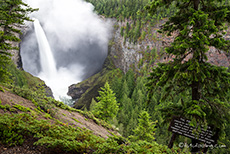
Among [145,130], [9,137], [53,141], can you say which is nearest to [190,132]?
[53,141]

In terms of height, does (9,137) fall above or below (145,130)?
above

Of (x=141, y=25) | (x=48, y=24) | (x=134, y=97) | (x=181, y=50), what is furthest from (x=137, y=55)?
(x=48, y=24)

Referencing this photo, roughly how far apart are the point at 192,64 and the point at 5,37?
16.6 m

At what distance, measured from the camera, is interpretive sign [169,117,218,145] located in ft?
17.5

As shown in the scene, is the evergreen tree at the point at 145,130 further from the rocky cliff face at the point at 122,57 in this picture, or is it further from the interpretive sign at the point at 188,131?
the rocky cliff face at the point at 122,57

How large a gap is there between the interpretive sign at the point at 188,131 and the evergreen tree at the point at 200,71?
0.28 m

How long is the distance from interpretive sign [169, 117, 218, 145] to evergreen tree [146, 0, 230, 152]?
0.92 ft

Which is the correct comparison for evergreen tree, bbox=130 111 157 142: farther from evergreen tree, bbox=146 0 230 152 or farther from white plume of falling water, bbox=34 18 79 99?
white plume of falling water, bbox=34 18 79 99

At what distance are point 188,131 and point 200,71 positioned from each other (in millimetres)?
2286

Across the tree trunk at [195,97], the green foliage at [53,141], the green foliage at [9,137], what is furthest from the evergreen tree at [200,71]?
the green foliage at [9,137]

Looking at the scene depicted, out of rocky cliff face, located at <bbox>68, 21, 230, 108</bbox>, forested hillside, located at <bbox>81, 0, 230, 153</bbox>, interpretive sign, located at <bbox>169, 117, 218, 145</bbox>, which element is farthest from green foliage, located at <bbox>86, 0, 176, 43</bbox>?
interpretive sign, located at <bbox>169, 117, 218, 145</bbox>

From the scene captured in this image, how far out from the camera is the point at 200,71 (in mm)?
5105

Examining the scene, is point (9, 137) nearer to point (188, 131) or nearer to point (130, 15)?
point (188, 131)

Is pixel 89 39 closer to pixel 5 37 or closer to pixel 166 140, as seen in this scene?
pixel 166 140
